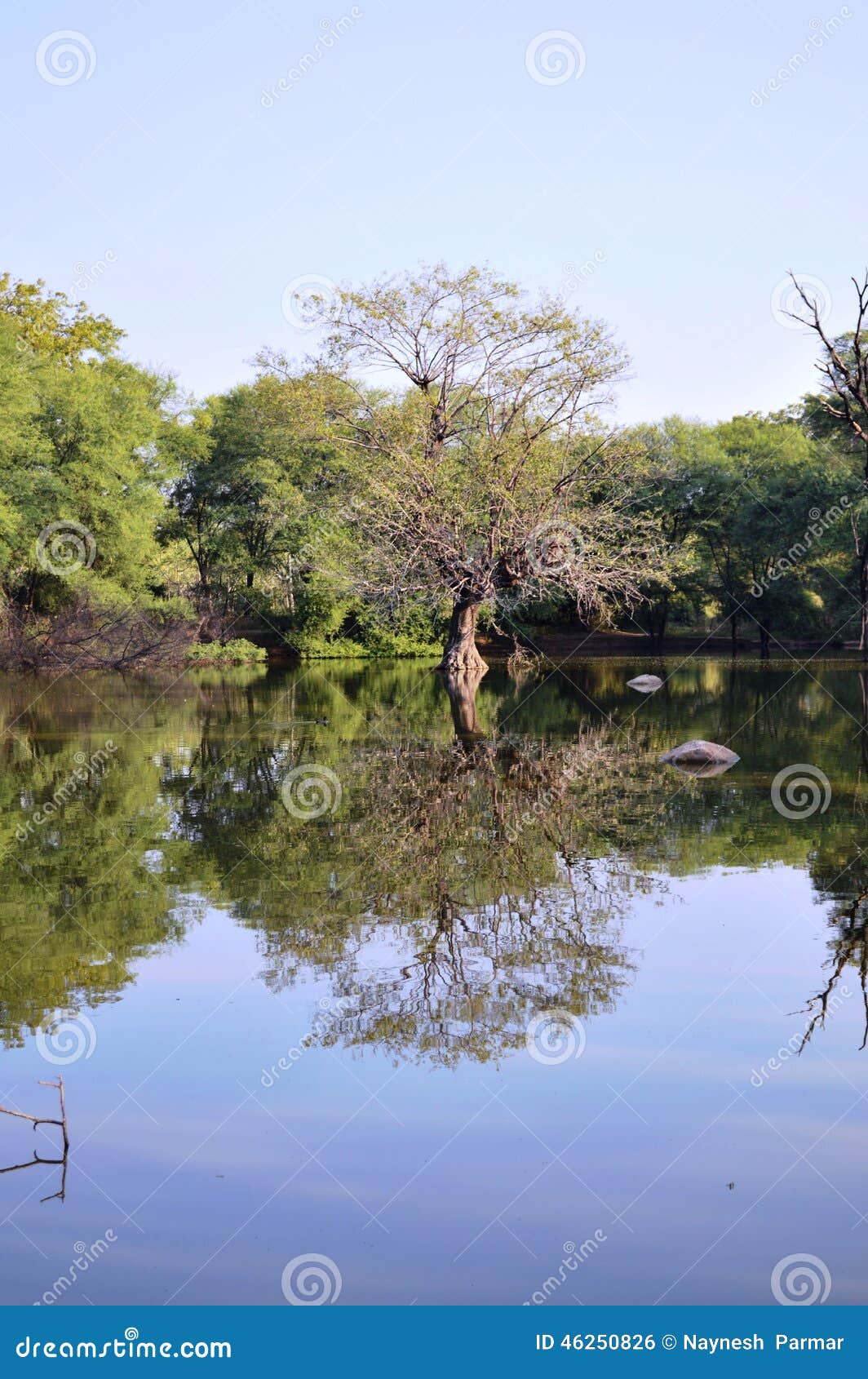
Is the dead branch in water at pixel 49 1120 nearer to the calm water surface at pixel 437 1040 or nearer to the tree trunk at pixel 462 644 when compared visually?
the calm water surface at pixel 437 1040

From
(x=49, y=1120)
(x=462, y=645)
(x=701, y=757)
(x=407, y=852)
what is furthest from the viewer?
(x=462, y=645)

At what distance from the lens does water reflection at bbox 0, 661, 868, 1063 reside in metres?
7.01

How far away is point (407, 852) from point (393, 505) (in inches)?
958

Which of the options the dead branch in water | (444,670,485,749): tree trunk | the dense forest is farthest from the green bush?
the dead branch in water

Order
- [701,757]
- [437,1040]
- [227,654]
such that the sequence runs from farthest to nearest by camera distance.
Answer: [227,654] → [701,757] → [437,1040]

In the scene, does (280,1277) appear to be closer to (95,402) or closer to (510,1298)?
(510,1298)

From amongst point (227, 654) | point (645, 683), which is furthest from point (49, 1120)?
point (227, 654)

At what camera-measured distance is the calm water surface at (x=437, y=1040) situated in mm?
4297

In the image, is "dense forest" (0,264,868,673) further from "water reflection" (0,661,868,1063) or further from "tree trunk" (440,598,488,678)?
"water reflection" (0,661,868,1063)

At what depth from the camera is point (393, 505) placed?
111ft

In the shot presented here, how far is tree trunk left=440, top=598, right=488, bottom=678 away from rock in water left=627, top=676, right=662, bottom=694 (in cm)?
529

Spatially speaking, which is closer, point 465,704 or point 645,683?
point 465,704

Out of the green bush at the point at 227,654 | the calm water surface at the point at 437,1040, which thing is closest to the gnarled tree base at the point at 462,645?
the green bush at the point at 227,654

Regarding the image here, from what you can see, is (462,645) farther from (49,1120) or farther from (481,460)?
(49,1120)
